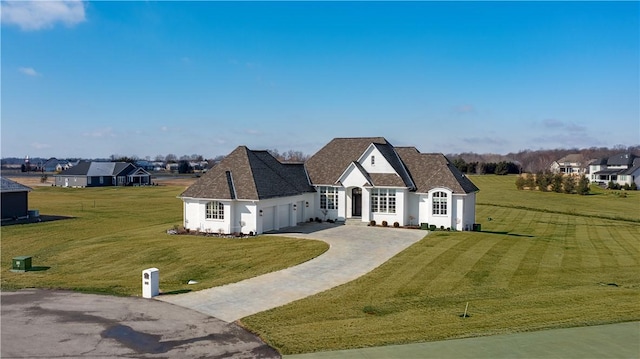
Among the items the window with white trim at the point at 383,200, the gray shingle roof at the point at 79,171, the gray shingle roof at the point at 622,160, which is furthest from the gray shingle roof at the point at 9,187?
the gray shingle roof at the point at 622,160

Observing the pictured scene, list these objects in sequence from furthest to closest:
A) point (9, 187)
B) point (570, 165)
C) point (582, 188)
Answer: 1. point (570, 165)
2. point (582, 188)
3. point (9, 187)

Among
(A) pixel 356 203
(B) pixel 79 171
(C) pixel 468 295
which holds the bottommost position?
(C) pixel 468 295

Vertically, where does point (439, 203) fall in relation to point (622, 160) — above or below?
below

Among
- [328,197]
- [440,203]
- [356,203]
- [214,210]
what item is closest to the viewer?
[214,210]

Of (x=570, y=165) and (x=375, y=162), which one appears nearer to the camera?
(x=375, y=162)

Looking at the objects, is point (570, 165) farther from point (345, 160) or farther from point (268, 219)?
point (268, 219)

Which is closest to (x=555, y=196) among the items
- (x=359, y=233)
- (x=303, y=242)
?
(x=359, y=233)

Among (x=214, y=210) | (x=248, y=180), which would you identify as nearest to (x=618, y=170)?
(x=248, y=180)

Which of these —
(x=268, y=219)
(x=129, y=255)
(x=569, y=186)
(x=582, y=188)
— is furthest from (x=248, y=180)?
(x=569, y=186)
